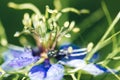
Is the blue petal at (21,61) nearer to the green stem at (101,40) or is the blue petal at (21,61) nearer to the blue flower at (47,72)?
the blue flower at (47,72)

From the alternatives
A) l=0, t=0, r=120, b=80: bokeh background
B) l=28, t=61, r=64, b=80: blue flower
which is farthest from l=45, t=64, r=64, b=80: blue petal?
l=0, t=0, r=120, b=80: bokeh background

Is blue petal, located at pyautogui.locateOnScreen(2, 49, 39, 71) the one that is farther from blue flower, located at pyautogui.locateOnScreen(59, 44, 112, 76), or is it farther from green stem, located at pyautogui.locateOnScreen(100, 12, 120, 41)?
green stem, located at pyautogui.locateOnScreen(100, 12, 120, 41)

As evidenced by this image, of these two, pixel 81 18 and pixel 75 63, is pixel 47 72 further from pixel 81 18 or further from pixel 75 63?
pixel 81 18

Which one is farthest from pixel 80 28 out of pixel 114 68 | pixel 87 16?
pixel 114 68

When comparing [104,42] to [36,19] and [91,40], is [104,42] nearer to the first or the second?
[91,40]

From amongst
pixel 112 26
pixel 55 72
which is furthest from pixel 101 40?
pixel 55 72
